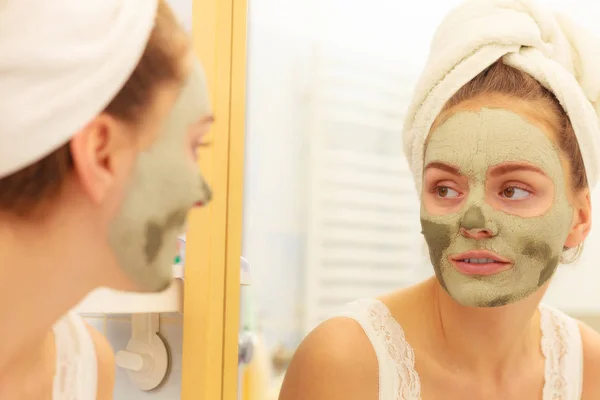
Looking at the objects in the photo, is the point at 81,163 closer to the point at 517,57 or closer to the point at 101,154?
the point at 101,154

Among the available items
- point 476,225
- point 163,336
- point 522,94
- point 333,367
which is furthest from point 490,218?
point 163,336

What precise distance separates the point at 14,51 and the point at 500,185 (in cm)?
59

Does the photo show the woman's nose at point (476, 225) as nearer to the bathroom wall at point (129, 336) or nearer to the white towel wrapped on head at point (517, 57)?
the white towel wrapped on head at point (517, 57)

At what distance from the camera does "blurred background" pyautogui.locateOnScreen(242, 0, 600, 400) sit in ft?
2.77

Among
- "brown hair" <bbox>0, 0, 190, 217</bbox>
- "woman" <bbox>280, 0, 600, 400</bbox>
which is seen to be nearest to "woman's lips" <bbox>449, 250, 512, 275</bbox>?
"woman" <bbox>280, 0, 600, 400</bbox>

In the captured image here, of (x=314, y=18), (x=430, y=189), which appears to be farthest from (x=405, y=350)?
(x=314, y=18)

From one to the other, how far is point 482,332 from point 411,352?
11 cm

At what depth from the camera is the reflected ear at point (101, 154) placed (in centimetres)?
48

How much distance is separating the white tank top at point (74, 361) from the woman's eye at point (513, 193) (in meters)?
0.53

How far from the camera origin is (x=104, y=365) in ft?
1.95

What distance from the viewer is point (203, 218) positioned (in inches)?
29.1

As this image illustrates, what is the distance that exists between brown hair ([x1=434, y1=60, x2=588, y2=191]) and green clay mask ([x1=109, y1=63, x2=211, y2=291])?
1.39 feet

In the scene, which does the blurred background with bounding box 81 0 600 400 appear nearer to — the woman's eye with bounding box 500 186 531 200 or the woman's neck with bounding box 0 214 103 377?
the woman's eye with bounding box 500 186 531 200

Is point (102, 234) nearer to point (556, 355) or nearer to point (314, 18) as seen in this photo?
point (314, 18)
